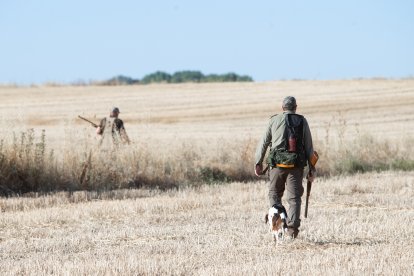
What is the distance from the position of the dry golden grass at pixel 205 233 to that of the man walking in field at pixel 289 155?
44 centimetres

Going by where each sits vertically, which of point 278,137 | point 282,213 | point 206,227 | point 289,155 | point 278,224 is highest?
point 278,137

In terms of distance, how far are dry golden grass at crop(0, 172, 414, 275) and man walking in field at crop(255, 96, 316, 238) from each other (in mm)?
439

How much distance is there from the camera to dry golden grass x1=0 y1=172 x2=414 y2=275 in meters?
7.89

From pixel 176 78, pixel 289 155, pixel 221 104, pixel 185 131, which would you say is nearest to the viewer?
pixel 289 155

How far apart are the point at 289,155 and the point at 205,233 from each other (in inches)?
65.9

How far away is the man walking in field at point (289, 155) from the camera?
368 inches

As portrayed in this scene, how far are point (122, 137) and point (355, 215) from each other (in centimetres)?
646

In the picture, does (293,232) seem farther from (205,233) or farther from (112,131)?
(112,131)

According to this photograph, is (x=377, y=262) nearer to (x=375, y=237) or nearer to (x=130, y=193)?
(x=375, y=237)

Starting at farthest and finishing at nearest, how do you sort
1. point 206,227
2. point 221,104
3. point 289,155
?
point 221,104 < point 206,227 < point 289,155

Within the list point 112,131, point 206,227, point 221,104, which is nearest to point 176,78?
point 221,104

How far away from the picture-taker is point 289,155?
30.6 ft

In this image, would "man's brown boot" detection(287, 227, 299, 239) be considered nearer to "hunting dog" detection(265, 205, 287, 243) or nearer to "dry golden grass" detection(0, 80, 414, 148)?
"hunting dog" detection(265, 205, 287, 243)

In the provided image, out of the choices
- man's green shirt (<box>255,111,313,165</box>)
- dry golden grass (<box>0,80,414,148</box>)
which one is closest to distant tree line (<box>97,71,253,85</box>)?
dry golden grass (<box>0,80,414,148</box>)
